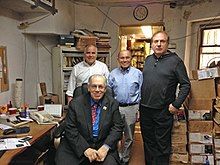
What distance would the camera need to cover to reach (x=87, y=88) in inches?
103

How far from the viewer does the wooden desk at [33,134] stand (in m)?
1.72

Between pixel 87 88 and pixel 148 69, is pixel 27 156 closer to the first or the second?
pixel 87 88

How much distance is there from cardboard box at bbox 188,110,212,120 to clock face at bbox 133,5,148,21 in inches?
94.7

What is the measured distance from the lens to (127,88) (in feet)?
9.90

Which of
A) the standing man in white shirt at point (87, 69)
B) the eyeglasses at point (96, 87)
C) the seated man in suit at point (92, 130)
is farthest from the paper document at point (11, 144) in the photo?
the standing man in white shirt at point (87, 69)

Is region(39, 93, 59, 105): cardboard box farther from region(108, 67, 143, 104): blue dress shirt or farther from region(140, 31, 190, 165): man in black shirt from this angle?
region(140, 31, 190, 165): man in black shirt

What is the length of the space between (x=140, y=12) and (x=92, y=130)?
317 centimetres

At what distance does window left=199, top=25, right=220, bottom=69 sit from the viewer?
13.6ft

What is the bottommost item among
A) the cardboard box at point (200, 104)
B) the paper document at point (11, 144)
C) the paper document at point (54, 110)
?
the paper document at point (11, 144)

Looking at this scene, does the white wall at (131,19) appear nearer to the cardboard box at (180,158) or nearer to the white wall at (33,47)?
the white wall at (33,47)

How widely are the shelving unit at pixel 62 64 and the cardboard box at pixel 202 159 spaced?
212 cm

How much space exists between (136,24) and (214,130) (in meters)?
2.62

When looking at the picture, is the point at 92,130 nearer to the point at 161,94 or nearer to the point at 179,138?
A: the point at 161,94

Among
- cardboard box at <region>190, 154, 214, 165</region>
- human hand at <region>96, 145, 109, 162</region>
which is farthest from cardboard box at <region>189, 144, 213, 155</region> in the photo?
human hand at <region>96, 145, 109, 162</region>
